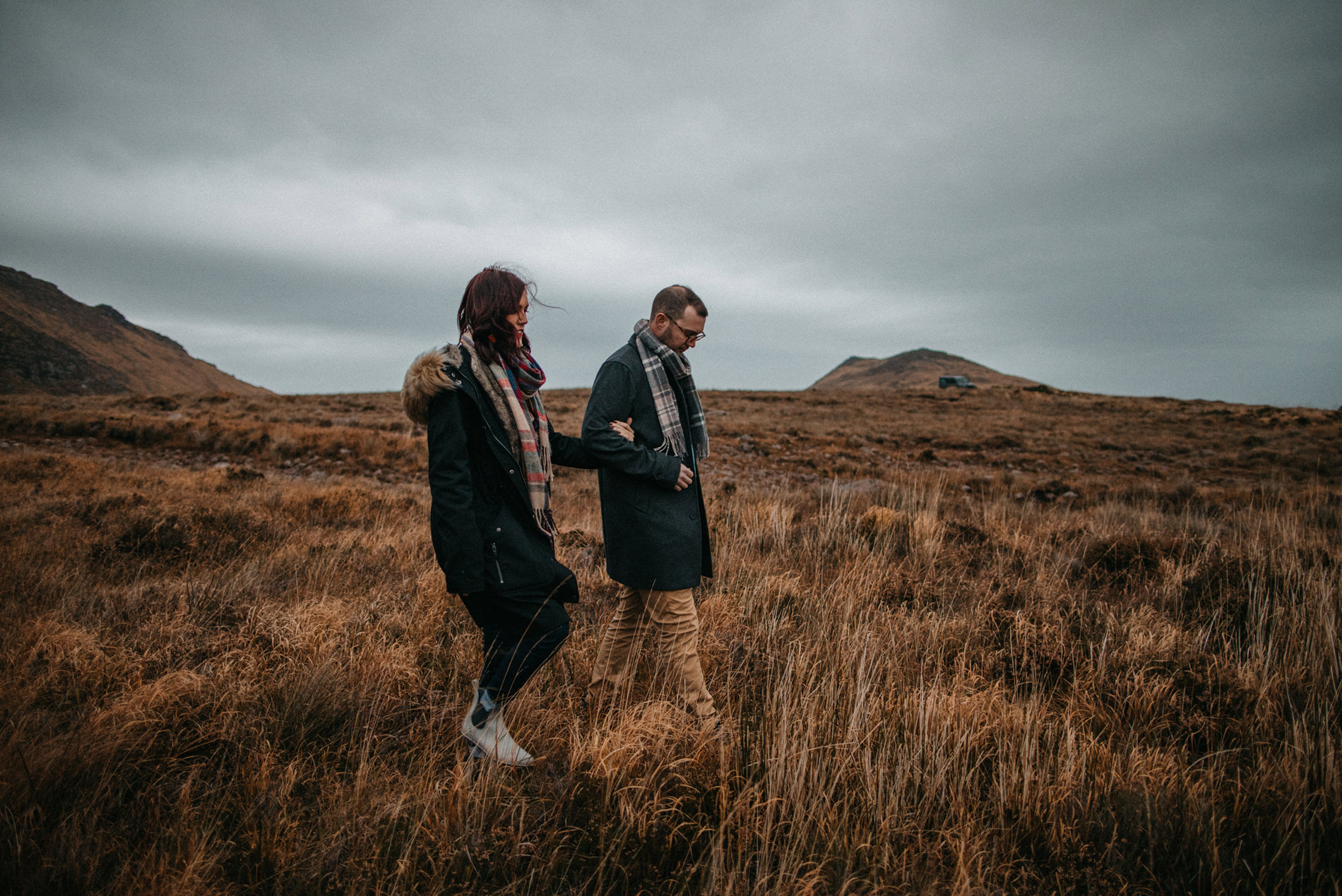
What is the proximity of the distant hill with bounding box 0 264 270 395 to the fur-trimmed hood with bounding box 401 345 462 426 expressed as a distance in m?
39.2

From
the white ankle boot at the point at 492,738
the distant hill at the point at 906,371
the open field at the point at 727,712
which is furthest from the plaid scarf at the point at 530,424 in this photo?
the distant hill at the point at 906,371

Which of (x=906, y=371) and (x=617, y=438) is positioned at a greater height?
(x=906, y=371)

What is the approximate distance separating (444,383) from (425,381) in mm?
64

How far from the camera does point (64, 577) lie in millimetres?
3477

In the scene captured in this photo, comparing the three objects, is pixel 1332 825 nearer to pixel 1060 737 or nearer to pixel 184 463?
pixel 1060 737

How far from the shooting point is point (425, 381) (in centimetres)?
188

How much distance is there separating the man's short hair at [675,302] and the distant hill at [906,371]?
83513 mm

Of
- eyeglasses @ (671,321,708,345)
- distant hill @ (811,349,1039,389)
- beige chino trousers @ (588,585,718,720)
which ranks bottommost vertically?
beige chino trousers @ (588,585,718,720)

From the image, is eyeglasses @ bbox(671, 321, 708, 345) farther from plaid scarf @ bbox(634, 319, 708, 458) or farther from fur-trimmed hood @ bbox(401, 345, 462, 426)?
fur-trimmed hood @ bbox(401, 345, 462, 426)

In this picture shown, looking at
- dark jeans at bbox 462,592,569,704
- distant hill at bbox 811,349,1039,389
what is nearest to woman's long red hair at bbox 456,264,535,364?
dark jeans at bbox 462,592,569,704

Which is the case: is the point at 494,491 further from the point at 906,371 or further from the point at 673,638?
the point at 906,371

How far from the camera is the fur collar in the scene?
190 centimetres

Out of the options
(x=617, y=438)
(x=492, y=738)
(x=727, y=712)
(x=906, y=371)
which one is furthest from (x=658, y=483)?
(x=906, y=371)

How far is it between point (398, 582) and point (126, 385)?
72.2m
